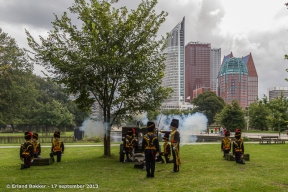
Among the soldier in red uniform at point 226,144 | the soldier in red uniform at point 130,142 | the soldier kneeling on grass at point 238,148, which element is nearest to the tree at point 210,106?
the soldier in red uniform at point 226,144

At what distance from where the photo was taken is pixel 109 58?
1766 centimetres

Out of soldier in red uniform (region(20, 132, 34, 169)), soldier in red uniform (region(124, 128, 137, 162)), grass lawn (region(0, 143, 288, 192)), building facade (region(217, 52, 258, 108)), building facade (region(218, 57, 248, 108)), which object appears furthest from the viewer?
building facade (region(217, 52, 258, 108))

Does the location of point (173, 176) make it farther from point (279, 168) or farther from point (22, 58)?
point (22, 58)

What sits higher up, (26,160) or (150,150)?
(150,150)

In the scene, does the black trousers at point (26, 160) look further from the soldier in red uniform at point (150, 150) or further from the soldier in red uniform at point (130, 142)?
the soldier in red uniform at point (150, 150)

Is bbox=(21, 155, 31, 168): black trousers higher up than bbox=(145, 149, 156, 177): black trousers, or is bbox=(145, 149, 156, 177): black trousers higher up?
bbox=(145, 149, 156, 177): black trousers

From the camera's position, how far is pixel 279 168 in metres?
14.4

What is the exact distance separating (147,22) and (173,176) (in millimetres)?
10984

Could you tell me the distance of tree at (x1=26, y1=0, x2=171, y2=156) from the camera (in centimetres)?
1797

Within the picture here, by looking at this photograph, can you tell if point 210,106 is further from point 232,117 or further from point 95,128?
point 95,128

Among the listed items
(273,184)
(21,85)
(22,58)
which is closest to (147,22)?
(273,184)

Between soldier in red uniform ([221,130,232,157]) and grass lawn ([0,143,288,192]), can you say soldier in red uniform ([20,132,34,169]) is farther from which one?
soldier in red uniform ([221,130,232,157])

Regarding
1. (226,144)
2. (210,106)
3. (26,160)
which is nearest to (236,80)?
(210,106)

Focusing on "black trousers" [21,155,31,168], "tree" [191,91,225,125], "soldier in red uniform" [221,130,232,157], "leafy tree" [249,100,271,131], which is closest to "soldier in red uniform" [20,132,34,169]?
"black trousers" [21,155,31,168]
